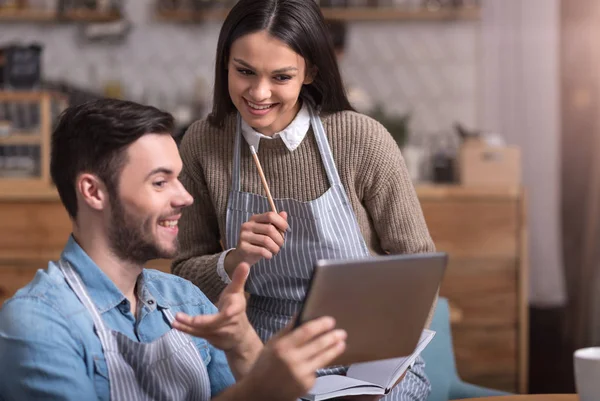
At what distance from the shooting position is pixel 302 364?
3.64 ft

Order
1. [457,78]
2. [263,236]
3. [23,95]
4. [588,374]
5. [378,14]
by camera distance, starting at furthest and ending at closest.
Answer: [457,78] → [378,14] → [23,95] → [263,236] → [588,374]

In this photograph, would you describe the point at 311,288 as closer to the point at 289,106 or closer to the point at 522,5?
the point at 289,106

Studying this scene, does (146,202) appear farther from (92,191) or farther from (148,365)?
(148,365)

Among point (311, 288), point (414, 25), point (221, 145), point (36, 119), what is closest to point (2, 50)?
point (36, 119)

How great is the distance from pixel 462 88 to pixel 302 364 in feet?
12.7

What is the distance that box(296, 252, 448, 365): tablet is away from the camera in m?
1.14

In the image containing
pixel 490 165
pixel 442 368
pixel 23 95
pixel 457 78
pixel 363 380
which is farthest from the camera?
pixel 457 78

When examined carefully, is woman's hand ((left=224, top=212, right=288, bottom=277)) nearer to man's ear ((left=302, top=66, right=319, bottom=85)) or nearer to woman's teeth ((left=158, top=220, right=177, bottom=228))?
woman's teeth ((left=158, top=220, right=177, bottom=228))

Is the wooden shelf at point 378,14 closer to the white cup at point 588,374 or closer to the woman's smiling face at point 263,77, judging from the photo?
the woman's smiling face at point 263,77

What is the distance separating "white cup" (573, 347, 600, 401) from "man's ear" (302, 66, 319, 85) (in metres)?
0.81

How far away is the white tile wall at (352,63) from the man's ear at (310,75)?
2.95 meters

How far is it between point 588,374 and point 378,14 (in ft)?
11.6

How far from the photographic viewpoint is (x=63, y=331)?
1.27 m

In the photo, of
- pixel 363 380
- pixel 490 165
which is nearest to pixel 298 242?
pixel 363 380
